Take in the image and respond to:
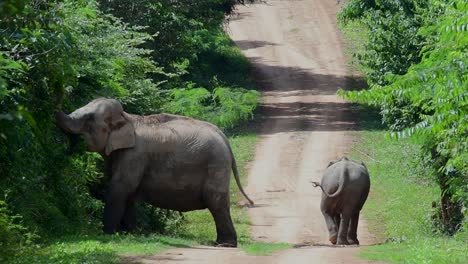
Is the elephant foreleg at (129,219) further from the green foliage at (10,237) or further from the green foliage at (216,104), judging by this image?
the green foliage at (216,104)

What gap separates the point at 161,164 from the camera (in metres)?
20.9

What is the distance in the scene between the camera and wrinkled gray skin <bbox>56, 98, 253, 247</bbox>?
66.8ft

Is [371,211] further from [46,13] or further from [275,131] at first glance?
[46,13]

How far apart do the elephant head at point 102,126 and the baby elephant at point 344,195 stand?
16.2 feet

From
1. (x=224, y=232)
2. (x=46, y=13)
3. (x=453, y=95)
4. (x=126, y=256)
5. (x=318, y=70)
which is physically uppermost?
(x=46, y=13)

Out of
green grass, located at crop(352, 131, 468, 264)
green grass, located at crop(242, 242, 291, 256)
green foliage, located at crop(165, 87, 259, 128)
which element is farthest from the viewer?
green foliage, located at crop(165, 87, 259, 128)

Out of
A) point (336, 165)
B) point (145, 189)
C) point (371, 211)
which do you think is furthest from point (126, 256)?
point (371, 211)

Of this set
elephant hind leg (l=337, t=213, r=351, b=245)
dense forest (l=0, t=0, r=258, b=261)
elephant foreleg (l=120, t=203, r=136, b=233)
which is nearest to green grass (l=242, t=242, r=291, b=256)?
elephant foreleg (l=120, t=203, r=136, b=233)

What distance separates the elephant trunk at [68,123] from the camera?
19469 millimetres

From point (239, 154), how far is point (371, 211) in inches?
320

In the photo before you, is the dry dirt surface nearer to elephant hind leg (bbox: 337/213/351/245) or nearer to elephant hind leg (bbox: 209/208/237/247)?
elephant hind leg (bbox: 337/213/351/245)

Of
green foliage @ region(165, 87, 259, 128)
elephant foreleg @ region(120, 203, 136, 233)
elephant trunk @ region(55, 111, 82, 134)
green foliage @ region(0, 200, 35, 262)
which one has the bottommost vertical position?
green foliage @ region(165, 87, 259, 128)

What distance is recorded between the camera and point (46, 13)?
15.2 meters

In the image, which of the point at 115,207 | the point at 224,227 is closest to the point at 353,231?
the point at 224,227
